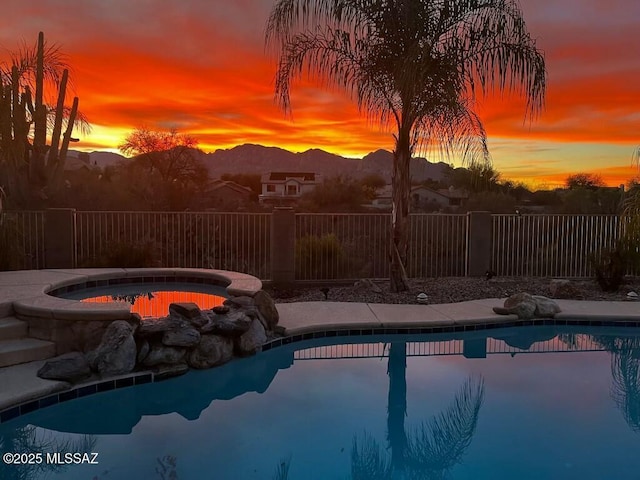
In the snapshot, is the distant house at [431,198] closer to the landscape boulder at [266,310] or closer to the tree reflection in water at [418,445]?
the landscape boulder at [266,310]

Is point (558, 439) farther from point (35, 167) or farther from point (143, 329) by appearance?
point (35, 167)

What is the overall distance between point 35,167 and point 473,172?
11214mm

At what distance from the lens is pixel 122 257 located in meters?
9.78

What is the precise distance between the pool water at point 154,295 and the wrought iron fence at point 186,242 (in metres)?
1.42

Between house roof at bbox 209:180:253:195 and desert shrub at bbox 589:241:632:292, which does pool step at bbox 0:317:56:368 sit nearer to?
desert shrub at bbox 589:241:632:292

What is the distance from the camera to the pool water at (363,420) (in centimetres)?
369

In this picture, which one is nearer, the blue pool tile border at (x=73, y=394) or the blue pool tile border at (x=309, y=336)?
the blue pool tile border at (x=73, y=394)

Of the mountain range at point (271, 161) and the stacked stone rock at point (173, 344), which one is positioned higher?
the mountain range at point (271, 161)

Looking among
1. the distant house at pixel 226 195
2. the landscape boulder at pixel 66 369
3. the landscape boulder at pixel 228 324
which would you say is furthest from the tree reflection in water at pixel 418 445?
the distant house at pixel 226 195

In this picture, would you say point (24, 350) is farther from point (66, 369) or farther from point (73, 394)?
point (73, 394)

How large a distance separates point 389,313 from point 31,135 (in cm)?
1053

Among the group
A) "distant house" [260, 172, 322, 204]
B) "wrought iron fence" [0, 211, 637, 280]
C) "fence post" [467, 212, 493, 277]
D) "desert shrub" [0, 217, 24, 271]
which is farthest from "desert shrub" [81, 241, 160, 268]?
"distant house" [260, 172, 322, 204]

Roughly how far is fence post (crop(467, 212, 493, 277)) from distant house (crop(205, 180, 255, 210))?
15.6 metres

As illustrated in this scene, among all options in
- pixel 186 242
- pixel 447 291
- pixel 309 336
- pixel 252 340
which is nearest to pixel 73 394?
pixel 252 340
